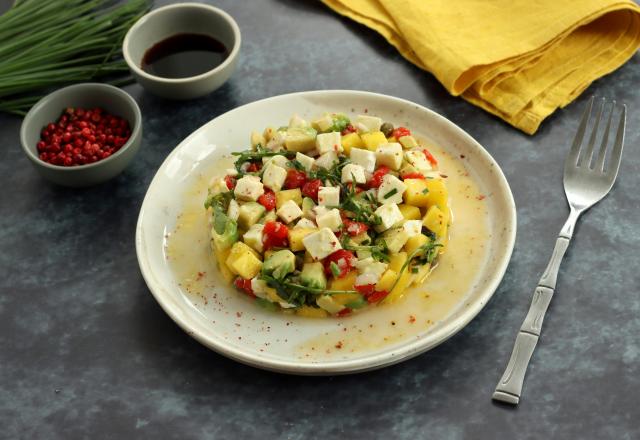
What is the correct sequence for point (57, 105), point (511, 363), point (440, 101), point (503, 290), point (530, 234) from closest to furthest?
point (511, 363)
point (503, 290)
point (530, 234)
point (57, 105)
point (440, 101)

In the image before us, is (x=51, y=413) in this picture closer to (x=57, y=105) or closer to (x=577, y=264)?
(x=57, y=105)

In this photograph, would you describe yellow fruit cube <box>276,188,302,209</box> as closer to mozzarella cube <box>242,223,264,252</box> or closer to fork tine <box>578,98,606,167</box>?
mozzarella cube <box>242,223,264,252</box>

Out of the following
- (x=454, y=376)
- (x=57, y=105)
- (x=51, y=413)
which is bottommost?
(x=51, y=413)

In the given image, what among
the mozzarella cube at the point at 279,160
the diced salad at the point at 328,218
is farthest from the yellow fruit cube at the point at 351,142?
the mozzarella cube at the point at 279,160

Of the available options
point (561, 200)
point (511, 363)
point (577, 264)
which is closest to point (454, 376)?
point (511, 363)

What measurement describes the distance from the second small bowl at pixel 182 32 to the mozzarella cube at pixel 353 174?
2.99 feet

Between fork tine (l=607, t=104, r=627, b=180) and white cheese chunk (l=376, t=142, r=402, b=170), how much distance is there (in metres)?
0.90

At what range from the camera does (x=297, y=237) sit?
2480 mm

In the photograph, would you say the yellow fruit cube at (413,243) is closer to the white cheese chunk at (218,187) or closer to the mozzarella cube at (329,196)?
the mozzarella cube at (329,196)

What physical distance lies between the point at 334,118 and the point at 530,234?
86cm

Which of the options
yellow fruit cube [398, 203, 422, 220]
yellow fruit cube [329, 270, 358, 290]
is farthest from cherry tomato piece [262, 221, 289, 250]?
yellow fruit cube [398, 203, 422, 220]

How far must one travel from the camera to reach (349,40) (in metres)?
3.71

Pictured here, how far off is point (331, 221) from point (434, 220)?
0.37 m

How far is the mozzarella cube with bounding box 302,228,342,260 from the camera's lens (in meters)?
2.41
